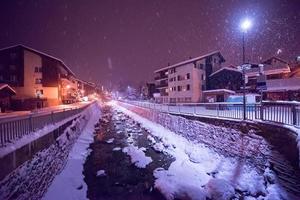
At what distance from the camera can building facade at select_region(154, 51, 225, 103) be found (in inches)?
1807

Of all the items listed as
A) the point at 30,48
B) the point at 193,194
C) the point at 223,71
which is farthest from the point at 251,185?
the point at 30,48

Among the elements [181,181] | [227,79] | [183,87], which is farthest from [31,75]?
[181,181]

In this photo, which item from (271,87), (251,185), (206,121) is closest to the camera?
(251,185)

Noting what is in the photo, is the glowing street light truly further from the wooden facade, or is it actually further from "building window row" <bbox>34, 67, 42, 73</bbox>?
"building window row" <bbox>34, 67, 42, 73</bbox>

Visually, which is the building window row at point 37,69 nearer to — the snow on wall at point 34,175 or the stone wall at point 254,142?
the snow on wall at point 34,175

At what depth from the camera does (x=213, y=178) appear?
11258 mm

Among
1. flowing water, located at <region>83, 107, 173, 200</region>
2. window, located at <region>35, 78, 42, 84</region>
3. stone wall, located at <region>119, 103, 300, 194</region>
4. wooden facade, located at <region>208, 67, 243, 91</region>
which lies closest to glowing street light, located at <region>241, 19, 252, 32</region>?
stone wall, located at <region>119, 103, 300, 194</region>

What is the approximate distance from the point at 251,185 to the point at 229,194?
1.46m

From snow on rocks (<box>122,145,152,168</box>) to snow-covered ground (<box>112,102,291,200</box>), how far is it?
1542 mm

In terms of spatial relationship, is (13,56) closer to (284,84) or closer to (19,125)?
(19,125)

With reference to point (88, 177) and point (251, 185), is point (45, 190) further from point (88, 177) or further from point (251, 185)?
point (251, 185)

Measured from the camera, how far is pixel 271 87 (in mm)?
34594

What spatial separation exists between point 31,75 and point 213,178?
47715mm

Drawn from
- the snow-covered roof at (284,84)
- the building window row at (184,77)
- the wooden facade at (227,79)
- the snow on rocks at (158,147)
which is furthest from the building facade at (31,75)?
the snow-covered roof at (284,84)
